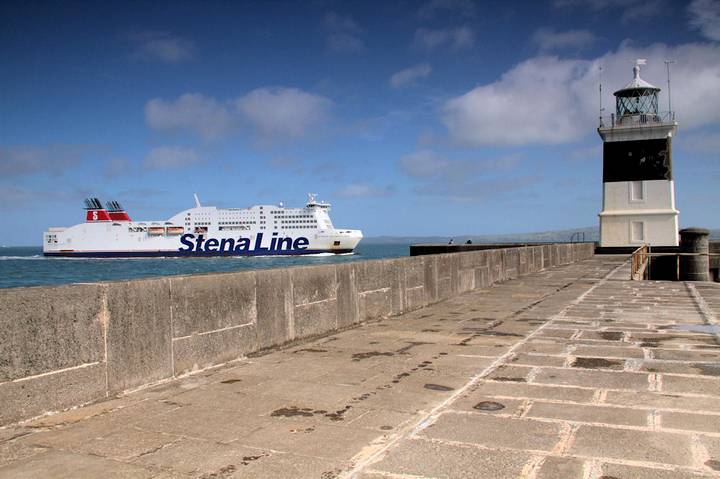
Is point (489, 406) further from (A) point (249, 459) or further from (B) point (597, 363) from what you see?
(B) point (597, 363)

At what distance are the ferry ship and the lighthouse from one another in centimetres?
6081

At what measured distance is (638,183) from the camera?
108 feet

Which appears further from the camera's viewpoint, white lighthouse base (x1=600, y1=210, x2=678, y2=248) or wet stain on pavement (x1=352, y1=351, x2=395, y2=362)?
white lighthouse base (x1=600, y1=210, x2=678, y2=248)

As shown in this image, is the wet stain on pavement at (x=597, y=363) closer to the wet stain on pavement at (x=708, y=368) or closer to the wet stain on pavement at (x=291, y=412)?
the wet stain on pavement at (x=708, y=368)

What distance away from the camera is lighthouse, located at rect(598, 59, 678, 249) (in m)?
32.2

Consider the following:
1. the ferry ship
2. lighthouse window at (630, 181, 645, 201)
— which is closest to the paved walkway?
lighthouse window at (630, 181, 645, 201)

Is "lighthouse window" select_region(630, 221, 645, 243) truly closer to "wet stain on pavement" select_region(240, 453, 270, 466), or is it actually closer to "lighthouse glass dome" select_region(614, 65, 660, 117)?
"lighthouse glass dome" select_region(614, 65, 660, 117)

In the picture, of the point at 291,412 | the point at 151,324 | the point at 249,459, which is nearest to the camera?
the point at 249,459

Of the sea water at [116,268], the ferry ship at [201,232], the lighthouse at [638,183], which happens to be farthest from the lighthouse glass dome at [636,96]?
the ferry ship at [201,232]

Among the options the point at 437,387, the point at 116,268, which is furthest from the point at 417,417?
the point at 116,268

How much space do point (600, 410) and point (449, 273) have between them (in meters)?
7.12

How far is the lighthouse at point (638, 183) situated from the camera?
3225cm

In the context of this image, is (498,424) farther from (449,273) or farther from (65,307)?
(449,273)

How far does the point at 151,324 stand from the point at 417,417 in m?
2.29
